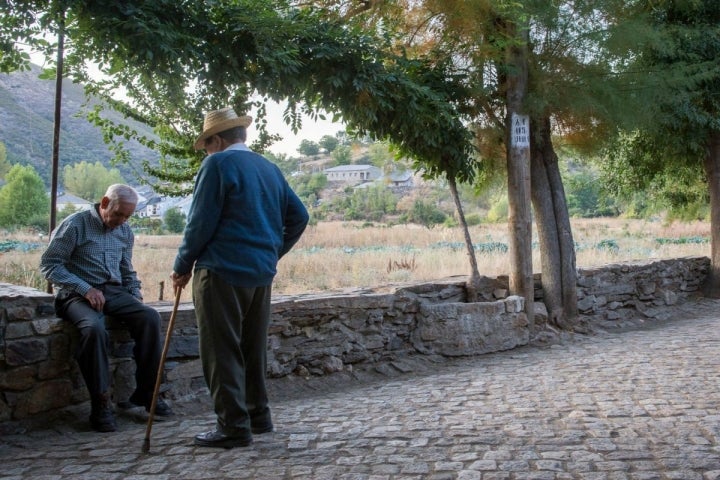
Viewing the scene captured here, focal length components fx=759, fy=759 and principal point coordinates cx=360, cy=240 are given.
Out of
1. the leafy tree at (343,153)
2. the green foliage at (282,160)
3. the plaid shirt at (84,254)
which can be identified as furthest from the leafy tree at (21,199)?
the plaid shirt at (84,254)

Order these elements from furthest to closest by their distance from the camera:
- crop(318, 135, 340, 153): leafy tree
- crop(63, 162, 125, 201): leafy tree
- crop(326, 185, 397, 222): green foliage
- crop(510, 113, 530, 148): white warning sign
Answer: crop(326, 185, 397, 222): green foliage, crop(63, 162, 125, 201): leafy tree, crop(318, 135, 340, 153): leafy tree, crop(510, 113, 530, 148): white warning sign

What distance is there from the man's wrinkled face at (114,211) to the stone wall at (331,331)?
61cm

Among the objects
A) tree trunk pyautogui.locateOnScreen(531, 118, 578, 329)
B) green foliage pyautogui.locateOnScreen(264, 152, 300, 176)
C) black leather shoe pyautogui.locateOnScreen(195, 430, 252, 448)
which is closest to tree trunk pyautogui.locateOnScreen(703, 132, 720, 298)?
tree trunk pyautogui.locateOnScreen(531, 118, 578, 329)

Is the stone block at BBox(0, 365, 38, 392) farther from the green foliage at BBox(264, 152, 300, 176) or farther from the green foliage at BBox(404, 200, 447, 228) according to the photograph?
the green foliage at BBox(404, 200, 447, 228)

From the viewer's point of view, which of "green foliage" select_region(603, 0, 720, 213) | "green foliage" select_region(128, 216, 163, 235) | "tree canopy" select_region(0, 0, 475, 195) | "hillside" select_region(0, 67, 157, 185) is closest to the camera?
"tree canopy" select_region(0, 0, 475, 195)

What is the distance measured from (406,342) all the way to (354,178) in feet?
69.7

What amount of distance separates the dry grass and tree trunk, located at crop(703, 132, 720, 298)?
1070mm

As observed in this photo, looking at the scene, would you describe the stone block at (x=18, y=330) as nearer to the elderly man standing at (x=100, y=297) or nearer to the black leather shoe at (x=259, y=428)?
the elderly man standing at (x=100, y=297)

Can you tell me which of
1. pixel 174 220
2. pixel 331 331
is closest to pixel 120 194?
pixel 331 331

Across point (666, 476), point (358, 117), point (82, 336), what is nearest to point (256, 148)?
point (358, 117)

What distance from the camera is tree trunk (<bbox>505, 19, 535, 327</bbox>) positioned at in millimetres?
7852

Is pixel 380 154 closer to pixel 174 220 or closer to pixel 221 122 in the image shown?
pixel 221 122

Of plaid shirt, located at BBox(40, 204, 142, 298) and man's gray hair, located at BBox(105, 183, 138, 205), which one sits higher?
man's gray hair, located at BBox(105, 183, 138, 205)

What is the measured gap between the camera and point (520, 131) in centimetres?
785
